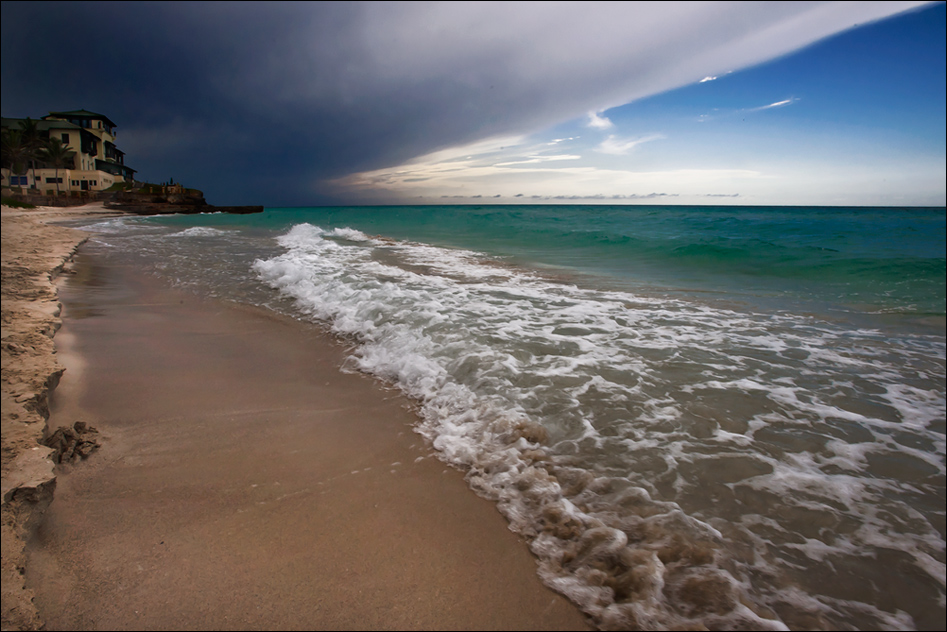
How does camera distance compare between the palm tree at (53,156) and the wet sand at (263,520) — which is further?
the palm tree at (53,156)

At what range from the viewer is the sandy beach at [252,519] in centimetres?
178

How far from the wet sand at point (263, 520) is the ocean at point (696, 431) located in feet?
0.88

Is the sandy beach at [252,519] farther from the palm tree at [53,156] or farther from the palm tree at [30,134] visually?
the palm tree at [53,156]

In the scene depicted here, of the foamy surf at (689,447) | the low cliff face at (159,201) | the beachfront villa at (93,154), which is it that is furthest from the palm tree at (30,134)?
the low cliff face at (159,201)

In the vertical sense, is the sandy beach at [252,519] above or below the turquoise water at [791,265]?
below

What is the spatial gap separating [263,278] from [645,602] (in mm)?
8645

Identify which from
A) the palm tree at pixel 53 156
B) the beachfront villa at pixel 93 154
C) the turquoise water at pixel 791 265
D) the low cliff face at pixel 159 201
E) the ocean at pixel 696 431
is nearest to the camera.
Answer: the ocean at pixel 696 431

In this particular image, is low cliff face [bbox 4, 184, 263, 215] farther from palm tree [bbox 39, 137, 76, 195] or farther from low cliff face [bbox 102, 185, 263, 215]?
palm tree [bbox 39, 137, 76, 195]

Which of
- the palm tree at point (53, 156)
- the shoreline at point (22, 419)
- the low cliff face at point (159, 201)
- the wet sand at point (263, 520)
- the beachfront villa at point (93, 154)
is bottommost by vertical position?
the wet sand at point (263, 520)

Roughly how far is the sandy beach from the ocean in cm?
27

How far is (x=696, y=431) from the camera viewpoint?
3.05 metres

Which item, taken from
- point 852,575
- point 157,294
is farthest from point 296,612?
point 157,294

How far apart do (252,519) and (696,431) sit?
2.82 meters

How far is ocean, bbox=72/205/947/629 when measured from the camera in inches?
77.3
